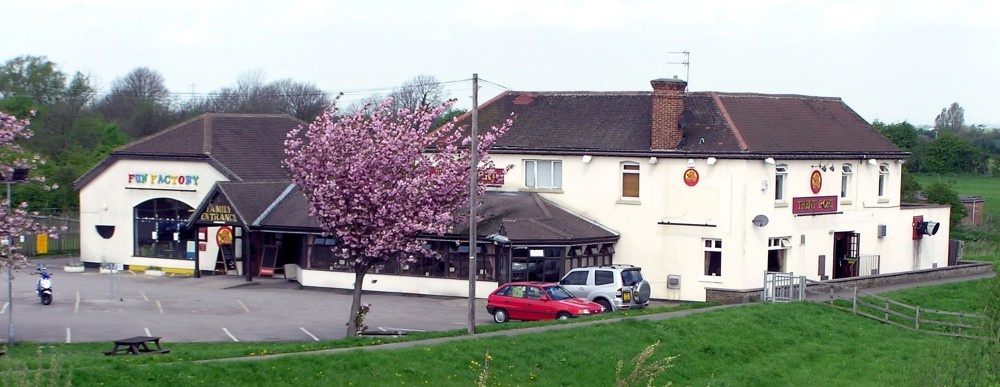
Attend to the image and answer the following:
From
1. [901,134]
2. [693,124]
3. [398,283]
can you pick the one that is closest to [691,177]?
[693,124]

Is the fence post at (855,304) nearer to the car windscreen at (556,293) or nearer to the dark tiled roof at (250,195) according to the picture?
the car windscreen at (556,293)

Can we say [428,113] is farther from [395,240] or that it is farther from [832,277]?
[832,277]

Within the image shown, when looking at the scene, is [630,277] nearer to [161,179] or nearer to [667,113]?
[667,113]

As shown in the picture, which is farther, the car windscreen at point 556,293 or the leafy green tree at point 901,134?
the leafy green tree at point 901,134

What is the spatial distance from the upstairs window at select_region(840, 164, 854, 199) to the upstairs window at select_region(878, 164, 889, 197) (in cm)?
221

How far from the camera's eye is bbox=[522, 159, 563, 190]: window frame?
4328cm

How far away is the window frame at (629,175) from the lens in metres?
41.4

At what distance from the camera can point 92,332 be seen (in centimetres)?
3216

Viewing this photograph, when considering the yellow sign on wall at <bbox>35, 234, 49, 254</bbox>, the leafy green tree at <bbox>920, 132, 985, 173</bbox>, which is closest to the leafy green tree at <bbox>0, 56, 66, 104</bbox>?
the yellow sign on wall at <bbox>35, 234, 49, 254</bbox>

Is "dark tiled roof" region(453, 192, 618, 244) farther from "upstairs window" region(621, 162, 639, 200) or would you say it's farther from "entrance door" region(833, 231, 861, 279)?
"entrance door" region(833, 231, 861, 279)

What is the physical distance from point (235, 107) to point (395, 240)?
77.3 meters

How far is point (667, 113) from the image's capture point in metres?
40.9

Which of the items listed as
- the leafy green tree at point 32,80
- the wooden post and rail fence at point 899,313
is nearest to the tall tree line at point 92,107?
the leafy green tree at point 32,80

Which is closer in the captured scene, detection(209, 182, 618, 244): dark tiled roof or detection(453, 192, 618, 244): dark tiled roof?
detection(453, 192, 618, 244): dark tiled roof
